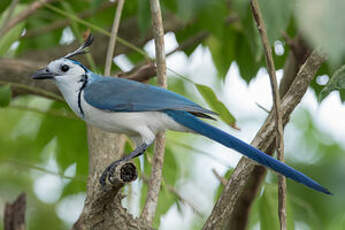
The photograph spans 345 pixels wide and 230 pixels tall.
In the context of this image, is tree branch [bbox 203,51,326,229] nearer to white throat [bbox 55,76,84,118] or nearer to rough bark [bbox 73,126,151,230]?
rough bark [bbox 73,126,151,230]

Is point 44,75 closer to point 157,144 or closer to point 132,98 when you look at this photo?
point 132,98

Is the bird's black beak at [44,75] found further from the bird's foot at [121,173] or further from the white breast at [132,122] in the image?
the bird's foot at [121,173]

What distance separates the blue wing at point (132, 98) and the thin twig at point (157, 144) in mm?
193

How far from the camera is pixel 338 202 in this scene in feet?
14.0

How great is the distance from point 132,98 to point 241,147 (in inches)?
25.5

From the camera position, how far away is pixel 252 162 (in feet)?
7.47

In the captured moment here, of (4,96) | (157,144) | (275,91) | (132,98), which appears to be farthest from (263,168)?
(4,96)

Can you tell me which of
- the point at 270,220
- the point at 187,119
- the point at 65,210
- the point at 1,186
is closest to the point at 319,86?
the point at 270,220

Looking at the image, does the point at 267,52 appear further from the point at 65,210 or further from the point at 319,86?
the point at 65,210

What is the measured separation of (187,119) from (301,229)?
8.64ft

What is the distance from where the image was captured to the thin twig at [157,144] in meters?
2.54

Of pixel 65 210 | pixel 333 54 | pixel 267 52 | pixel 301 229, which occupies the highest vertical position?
pixel 333 54

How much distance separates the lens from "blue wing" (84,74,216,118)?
242 centimetres

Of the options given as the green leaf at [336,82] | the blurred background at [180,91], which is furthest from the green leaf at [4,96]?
the green leaf at [336,82]
